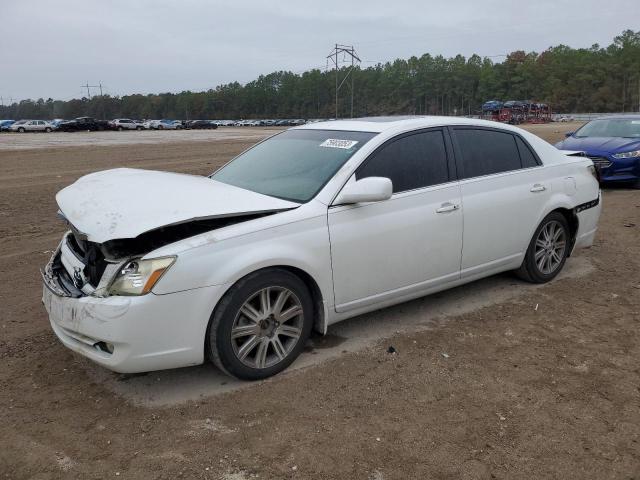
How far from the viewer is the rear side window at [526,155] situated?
16.9ft

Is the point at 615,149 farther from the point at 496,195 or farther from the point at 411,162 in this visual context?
the point at 411,162

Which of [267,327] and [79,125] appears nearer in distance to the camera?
[267,327]

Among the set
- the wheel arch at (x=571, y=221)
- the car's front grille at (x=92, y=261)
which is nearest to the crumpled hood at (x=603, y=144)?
the wheel arch at (x=571, y=221)

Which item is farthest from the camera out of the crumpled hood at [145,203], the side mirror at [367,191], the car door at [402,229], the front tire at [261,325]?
the car door at [402,229]

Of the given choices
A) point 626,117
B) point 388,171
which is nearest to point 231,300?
point 388,171

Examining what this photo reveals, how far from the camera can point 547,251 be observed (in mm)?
5375

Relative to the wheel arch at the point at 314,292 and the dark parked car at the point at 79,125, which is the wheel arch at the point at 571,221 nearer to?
the wheel arch at the point at 314,292

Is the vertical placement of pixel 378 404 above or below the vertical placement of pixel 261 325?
below

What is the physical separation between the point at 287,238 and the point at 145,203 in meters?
0.91

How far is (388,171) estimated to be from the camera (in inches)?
165

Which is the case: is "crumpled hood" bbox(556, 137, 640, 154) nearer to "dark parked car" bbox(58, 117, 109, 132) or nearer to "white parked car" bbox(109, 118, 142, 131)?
"dark parked car" bbox(58, 117, 109, 132)

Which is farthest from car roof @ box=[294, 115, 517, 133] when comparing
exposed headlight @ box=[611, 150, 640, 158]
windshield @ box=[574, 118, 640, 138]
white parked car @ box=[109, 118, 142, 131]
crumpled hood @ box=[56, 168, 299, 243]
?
white parked car @ box=[109, 118, 142, 131]

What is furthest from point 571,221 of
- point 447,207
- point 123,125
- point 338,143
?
point 123,125

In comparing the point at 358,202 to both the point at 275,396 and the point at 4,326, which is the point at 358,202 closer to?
the point at 275,396
